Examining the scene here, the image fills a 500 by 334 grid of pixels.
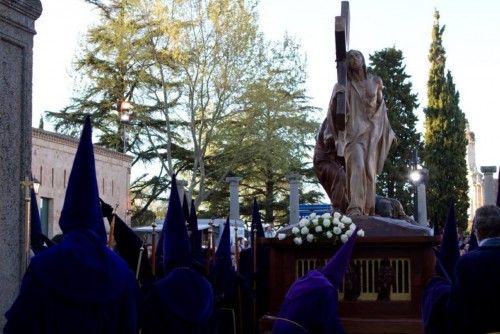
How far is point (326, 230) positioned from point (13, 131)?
527 cm

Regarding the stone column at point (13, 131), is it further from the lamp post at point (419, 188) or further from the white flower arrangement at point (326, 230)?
the lamp post at point (419, 188)

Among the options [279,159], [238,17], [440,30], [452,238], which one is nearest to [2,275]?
[452,238]

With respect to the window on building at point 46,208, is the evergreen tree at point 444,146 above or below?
above

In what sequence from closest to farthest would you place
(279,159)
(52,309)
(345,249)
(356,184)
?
(52,309) < (345,249) < (356,184) < (279,159)

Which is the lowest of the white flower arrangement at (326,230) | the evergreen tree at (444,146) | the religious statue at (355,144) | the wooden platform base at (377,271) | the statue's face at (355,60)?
the wooden platform base at (377,271)

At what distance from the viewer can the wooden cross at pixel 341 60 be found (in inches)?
459

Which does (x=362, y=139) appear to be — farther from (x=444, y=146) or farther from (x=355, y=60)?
(x=444, y=146)

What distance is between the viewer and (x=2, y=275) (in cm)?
622

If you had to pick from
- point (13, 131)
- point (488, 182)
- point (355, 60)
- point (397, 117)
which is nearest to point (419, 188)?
point (488, 182)

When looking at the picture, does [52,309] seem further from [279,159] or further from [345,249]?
[279,159]

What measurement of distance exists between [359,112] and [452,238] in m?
5.06

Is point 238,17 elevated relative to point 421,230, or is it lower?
elevated

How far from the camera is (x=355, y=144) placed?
1195 cm

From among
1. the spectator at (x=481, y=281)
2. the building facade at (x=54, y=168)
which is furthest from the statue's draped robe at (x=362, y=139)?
the building facade at (x=54, y=168)
